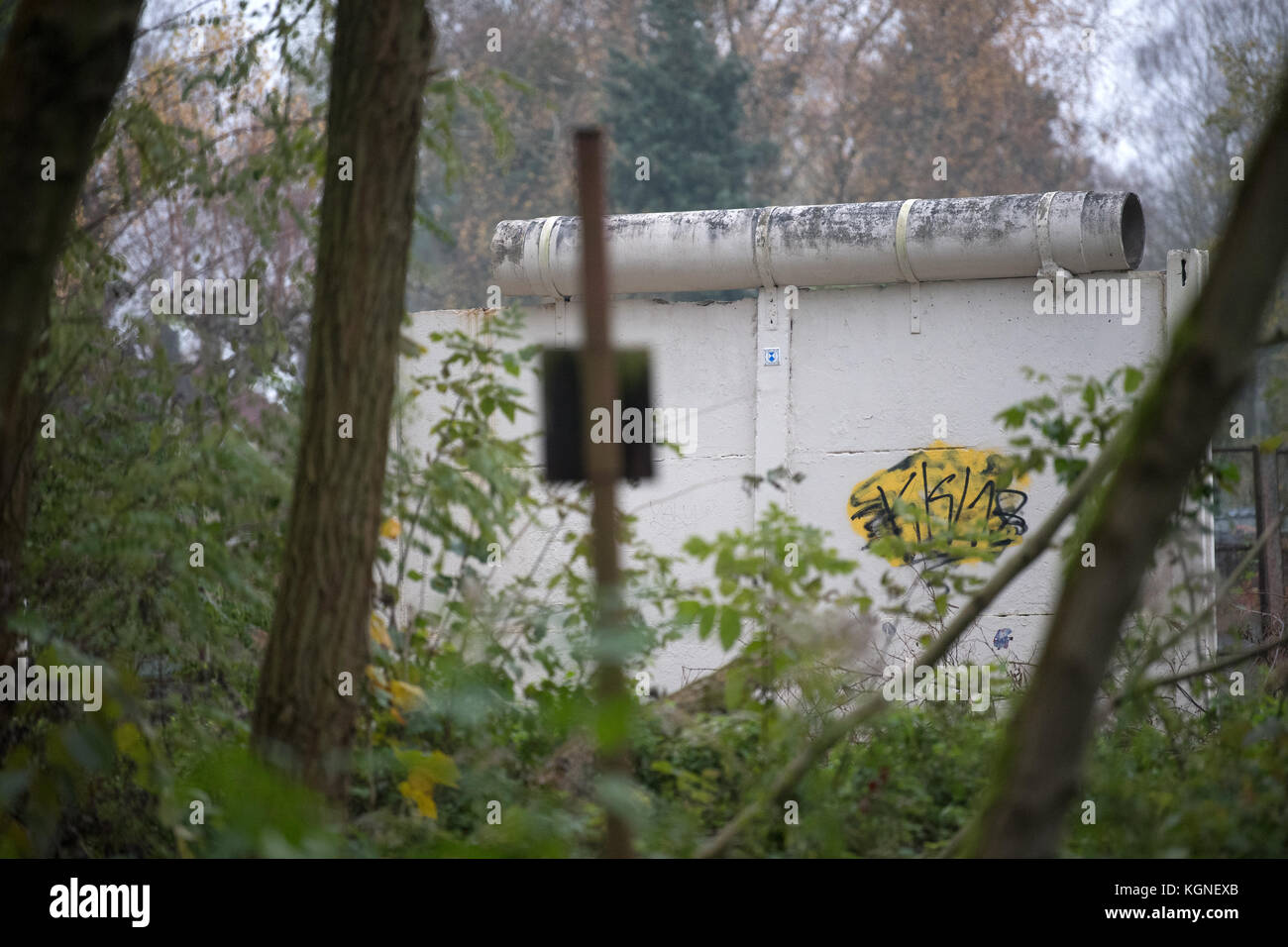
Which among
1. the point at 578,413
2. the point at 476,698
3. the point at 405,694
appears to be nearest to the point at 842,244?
the point at 578,413

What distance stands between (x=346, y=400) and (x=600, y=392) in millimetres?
1418

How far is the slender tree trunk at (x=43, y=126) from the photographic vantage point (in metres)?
2.47

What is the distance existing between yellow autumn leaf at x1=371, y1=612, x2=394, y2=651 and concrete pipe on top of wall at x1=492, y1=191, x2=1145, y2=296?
3.72 m

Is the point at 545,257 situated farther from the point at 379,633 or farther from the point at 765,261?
the point at 379,633

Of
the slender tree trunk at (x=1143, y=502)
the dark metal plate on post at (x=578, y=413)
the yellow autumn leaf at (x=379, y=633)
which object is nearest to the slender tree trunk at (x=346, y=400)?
the dark metal plate on post at (x=578, y=413)

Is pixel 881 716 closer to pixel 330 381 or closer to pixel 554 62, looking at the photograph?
pixel 330 381

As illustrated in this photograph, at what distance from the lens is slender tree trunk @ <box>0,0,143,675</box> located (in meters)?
2.47

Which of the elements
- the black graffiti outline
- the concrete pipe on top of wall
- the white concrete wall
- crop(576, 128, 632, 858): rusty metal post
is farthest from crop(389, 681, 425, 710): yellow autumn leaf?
the black graffiti outline

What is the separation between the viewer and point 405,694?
11.9ft

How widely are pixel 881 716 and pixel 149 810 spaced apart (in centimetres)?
253

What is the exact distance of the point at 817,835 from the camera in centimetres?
308

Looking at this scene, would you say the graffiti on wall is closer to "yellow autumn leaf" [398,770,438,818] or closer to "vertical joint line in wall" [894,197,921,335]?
"vertical joint line in wall" [894,197,921,335]
